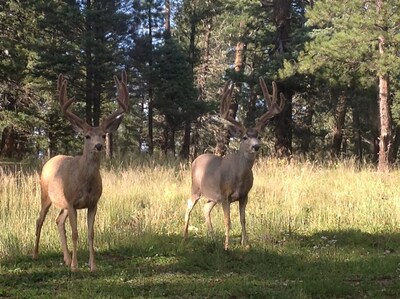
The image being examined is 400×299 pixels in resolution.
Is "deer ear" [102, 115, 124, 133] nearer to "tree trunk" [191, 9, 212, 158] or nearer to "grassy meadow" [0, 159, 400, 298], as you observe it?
"grassy meadow" [0, 159, 400, 298]

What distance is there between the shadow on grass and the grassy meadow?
0.01 m

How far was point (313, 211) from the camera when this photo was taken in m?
9.36

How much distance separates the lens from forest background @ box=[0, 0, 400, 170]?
14.3m

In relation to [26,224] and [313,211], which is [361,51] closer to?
[313,211]

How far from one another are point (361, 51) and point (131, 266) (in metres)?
10.0

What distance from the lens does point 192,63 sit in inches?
1112

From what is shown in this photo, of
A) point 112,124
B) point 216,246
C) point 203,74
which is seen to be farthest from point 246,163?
point 203,74

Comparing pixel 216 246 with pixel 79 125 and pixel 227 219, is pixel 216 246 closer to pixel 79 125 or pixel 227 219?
pixel 227 219

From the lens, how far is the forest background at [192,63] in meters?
14.3

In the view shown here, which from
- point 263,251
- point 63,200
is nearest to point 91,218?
point 63,200

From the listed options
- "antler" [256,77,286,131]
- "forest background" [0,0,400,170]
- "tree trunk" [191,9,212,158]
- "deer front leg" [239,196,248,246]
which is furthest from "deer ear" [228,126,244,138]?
"tree trunk" [191,9,212,158]

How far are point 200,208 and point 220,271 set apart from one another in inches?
145

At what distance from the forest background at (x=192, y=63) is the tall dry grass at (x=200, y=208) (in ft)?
12.8

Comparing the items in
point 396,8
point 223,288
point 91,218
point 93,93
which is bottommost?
point 223,288
